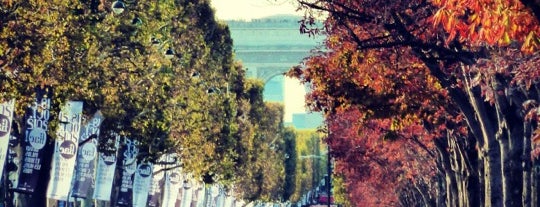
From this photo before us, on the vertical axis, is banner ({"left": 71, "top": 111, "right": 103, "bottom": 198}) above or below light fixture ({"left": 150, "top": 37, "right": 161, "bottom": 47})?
below

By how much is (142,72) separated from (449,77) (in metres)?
24.2

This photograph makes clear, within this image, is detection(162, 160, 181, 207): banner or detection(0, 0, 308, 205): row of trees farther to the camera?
detection(162, 160, 181, 207): banner

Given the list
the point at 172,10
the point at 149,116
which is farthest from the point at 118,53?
the point at 172,10

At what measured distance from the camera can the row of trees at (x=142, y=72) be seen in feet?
133

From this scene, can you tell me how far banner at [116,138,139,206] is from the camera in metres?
59.8

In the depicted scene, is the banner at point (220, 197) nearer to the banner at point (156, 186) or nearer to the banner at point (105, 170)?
the banner at point (156, 186)

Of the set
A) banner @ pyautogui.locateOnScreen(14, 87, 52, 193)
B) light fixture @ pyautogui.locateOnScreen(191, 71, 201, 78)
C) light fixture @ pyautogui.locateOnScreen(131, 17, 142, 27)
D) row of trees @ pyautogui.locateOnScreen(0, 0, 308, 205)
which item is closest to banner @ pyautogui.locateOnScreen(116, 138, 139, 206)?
row of trees @ pyautogui.locateOnScreen(0, 0, 308, 205)

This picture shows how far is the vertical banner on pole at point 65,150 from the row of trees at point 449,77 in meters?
7.95

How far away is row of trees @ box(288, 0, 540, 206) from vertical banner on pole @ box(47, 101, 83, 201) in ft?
26.1

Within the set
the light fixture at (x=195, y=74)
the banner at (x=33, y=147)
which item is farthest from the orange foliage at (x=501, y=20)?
the light fixture at (x=195, y=74)

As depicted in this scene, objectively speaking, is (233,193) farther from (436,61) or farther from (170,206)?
(436,61)

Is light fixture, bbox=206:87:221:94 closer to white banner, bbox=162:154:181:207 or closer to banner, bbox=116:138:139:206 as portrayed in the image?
white banner, bbox=162:154:181:207

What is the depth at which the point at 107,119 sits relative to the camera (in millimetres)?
54094

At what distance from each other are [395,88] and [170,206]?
1486 inches
